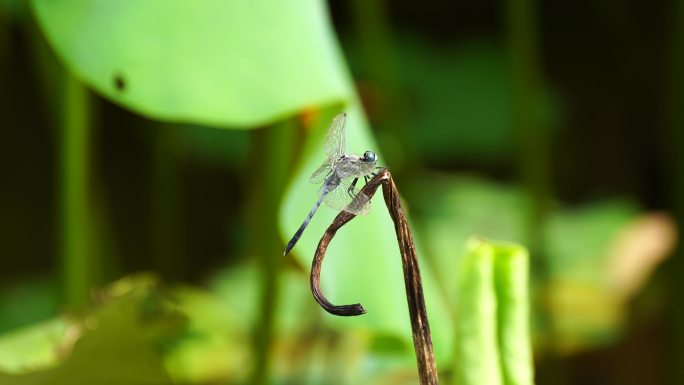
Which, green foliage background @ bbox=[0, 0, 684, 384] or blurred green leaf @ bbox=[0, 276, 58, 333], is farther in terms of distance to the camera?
blurred green leaf @ bbox=[0, 276, 58, 333]

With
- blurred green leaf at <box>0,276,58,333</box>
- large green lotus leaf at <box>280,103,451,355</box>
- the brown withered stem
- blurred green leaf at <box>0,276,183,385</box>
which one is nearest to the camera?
the brown withered stem

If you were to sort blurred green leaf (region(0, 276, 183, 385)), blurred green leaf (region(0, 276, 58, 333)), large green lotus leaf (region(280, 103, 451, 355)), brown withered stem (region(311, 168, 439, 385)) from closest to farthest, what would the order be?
brown withered stem (region(311, 168, 439, 385)) < large green lotus leaf (region(280, 103, 451, 355)) < blurred green leaf (region(0, 276, 183, 385)) < blurred green leaf (region(0, 276, 58, 333))

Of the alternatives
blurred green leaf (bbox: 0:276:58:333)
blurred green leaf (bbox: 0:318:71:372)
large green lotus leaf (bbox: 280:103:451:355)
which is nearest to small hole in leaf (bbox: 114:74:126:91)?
large green lotus leaf (bbox: 280:103:451:355)

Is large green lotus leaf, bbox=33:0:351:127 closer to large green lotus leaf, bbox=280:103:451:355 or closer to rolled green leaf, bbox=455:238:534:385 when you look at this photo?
large green lotus leaf, bbox=280:103:451:355

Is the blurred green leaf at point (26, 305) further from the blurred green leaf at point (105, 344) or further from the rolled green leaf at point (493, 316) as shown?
the rolled green leaf at point (493, 316)

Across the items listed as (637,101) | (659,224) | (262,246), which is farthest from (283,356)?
(637,101)

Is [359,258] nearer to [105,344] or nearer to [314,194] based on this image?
[314,194]

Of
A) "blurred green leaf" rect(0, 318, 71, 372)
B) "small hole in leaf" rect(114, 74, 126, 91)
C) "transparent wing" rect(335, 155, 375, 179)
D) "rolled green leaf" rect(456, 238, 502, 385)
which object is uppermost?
"small hole in leaf" rect(114, 74, 126, 91)
